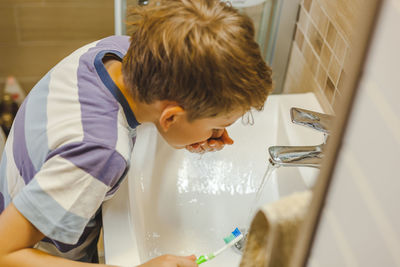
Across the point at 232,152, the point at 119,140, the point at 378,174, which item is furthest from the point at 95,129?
the point at 378,174

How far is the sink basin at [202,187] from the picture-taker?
0.87m

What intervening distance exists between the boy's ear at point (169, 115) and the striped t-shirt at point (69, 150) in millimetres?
62

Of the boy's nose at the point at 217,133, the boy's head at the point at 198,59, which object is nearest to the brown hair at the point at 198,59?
the boy's head at the point at 198,59

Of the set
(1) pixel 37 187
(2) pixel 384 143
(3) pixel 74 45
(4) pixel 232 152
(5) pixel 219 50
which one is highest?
(2) pixel 384 143

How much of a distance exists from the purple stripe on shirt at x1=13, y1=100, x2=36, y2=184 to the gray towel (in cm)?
50

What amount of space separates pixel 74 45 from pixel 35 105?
1.11 meters

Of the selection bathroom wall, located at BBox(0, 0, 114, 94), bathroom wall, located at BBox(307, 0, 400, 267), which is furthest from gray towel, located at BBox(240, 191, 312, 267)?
bathroom wall, located at BBox(0, 0, 114, 94)

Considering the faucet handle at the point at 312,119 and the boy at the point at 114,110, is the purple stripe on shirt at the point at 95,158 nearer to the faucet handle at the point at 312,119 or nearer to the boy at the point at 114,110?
the boy at the point at 114,110

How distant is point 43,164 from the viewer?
714 millimetres

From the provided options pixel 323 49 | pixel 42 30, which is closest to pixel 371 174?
pixel 323 49

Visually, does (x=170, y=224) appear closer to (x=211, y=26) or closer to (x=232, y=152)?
(x=232, y=152)

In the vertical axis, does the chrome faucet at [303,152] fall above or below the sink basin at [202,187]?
above

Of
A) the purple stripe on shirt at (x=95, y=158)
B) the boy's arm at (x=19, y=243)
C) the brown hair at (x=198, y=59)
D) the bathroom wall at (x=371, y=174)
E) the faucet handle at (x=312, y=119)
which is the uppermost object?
Result: the bathroom wall at (x=371, y=174)

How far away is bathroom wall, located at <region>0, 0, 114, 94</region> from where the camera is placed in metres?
1.74
